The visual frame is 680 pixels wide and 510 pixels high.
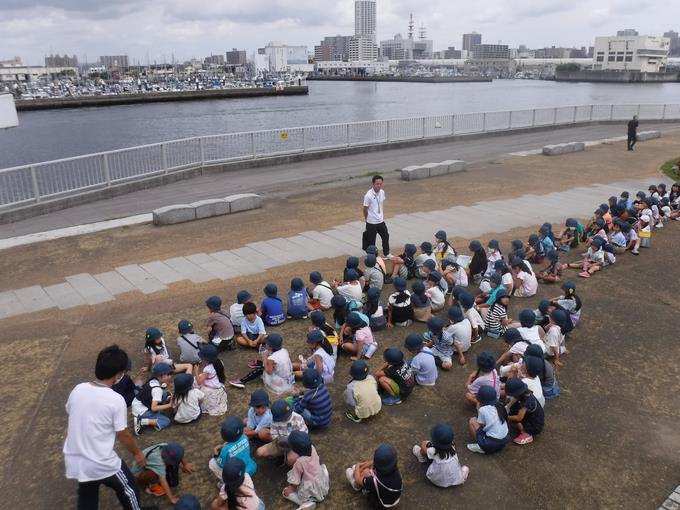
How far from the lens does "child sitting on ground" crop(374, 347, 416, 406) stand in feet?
21.6

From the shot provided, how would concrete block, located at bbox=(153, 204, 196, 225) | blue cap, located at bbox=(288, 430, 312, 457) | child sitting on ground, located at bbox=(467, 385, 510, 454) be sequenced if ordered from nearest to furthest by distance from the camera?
blue cap, located at bbox=(288, 430, 312, 457) < child sitting on ground, located at bbox=(467, 385, 510, 454) < concrete block, located at bbox=(153, 204, 196, 225)

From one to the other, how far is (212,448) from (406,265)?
5643 mm

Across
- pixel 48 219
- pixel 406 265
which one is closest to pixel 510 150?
pixel 406 265

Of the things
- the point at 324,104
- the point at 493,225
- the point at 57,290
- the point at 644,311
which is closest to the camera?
the point at 644,311

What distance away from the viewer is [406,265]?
10531 mm

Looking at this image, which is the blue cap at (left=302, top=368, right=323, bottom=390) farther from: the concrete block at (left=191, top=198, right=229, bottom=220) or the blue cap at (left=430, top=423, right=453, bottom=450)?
the concrete block at (left=191, top=198, right=229, bottom=220)

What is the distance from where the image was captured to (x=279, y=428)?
5.49 metres

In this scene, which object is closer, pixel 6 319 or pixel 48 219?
pixel 6 319

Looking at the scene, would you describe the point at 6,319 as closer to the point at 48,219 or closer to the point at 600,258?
the point at 48,219

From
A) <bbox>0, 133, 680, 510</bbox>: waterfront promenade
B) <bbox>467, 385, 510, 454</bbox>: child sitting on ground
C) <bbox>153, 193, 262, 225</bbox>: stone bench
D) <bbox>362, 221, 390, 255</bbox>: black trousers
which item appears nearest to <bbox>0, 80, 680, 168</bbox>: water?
<bbox>153, 193, 262, 225</bbox>: stone bench

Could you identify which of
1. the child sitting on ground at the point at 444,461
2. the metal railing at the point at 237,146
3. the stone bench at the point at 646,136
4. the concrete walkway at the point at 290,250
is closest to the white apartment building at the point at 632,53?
the metal railing at the point at 237,146

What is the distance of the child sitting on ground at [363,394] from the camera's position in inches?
244

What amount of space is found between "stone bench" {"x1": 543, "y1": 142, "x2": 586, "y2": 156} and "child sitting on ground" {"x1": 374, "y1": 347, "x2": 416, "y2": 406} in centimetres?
2020

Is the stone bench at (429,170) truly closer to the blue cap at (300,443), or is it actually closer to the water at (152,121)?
the blue cap at (300,443)
